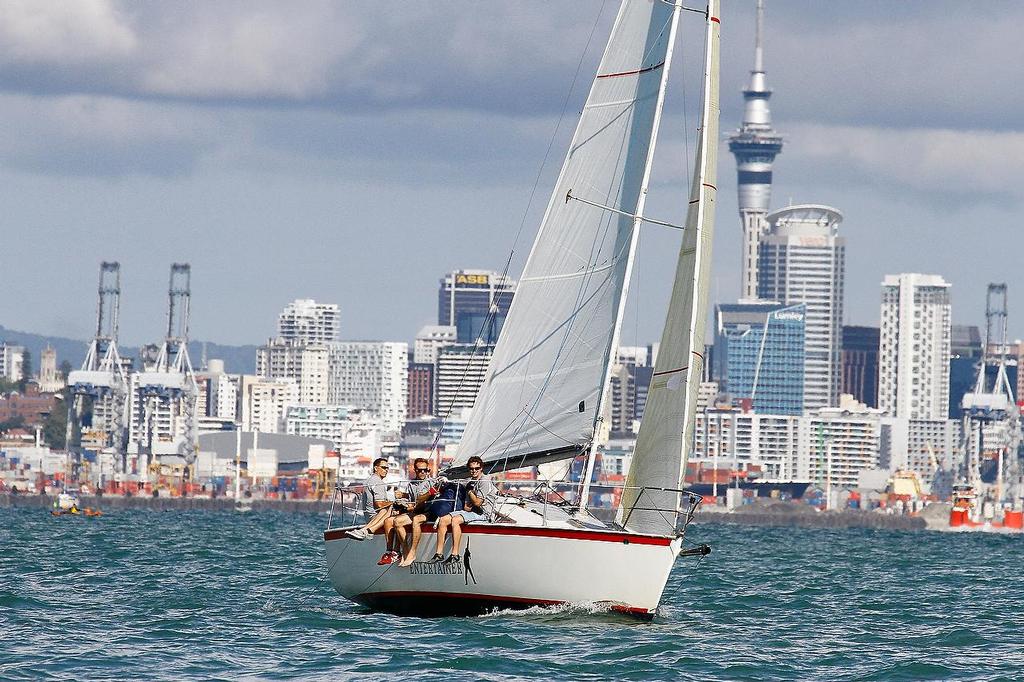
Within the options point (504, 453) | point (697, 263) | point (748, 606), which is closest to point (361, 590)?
point (504, 453)

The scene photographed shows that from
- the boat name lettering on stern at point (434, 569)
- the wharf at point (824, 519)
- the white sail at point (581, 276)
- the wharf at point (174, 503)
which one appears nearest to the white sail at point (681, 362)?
the white sail at point (581, 276)

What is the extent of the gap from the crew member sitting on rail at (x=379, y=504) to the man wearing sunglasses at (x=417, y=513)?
0.65ft

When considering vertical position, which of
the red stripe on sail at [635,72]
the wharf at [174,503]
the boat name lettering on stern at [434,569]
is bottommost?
the wharf at [174,503]

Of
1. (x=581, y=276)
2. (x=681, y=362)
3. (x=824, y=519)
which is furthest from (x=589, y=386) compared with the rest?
(x=824, y=519)

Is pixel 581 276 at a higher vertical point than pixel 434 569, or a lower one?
higher

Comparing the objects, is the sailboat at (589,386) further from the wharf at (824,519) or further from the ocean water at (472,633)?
the wharf at (824,519)

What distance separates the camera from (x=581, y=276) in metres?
26.2

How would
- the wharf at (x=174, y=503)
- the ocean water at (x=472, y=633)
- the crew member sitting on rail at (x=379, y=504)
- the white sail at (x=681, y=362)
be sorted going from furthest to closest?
1. the wharf at (x=174, y=503)
2. the white sail at (x=681, y=362)
3. the crew member sitting on rail at (x=379, y=504)
4. the ocean water at (x=472, y=633)

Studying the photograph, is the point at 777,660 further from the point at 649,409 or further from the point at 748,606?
the point at 748,606

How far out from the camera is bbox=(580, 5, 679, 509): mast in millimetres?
24938

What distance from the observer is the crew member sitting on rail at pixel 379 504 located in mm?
24422

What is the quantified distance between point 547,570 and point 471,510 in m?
1.27

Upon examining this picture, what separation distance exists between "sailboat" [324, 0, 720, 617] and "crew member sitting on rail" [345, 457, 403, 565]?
0.18m

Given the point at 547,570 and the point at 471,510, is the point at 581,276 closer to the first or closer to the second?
the point at 471,510
